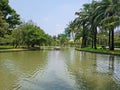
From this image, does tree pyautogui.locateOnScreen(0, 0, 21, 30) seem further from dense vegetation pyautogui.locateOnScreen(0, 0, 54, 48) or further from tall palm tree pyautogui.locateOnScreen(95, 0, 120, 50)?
tall palm tree pyautogui.locateOnScreen(95, 0, 120, 50)

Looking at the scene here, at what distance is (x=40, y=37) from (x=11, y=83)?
2082 inches

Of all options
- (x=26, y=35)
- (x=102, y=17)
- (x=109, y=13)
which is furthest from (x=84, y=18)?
(x=109, y=13)

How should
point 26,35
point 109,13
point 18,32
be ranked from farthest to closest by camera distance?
point 26,35
point 18,32
point 109,13

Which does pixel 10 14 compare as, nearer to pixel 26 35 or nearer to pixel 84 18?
pixel 26 35

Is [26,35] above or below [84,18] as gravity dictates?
below

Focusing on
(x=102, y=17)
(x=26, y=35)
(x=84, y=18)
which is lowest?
(x=26, y=35)

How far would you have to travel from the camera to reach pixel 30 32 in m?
61.3

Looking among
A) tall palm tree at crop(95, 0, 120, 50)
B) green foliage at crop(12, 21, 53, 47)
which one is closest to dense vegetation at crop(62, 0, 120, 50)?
tall palm tree at crop(95, 0, 120, 50)

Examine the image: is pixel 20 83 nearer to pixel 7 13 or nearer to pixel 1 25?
pixel 1 25

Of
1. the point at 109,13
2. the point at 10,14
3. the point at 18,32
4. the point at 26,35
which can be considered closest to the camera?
the point at 109,13

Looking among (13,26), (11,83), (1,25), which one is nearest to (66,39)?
(13,26)

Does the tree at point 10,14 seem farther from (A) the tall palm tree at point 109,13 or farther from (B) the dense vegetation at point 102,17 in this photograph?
(A) the tall palm tree at point 109,13

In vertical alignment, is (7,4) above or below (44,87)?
above

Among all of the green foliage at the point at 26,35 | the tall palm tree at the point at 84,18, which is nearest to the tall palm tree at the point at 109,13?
the tall palm tree at the point at 84,18
